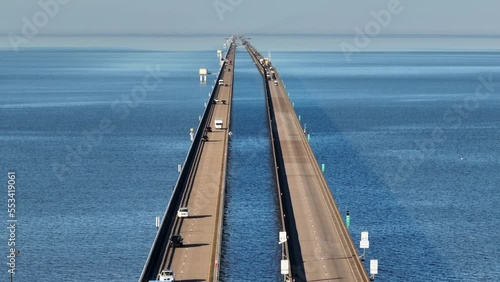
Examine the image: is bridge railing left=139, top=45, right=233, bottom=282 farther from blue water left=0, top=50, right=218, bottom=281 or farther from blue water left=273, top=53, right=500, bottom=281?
blue water left=273, top=53, right=500, bottom=281

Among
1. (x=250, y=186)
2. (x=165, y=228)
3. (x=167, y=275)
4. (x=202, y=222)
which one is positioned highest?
(x=250, y=186)

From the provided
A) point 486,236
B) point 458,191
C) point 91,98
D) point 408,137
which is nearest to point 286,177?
point 458,191

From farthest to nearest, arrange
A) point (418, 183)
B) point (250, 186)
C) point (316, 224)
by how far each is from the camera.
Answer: point (418, 183)
point (250, 186)
point (316, 224)

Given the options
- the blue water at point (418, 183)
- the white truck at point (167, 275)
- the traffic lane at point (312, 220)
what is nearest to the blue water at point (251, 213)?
the traffic lane at point (312, 220)

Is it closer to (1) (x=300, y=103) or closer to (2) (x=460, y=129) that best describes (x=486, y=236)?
(2) (x=460, y=129)

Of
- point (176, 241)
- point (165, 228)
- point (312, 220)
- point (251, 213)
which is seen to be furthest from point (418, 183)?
point (176, 241)

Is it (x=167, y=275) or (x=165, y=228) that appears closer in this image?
(x=167, y=275)

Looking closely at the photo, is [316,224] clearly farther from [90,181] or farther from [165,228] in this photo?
[90,181]
